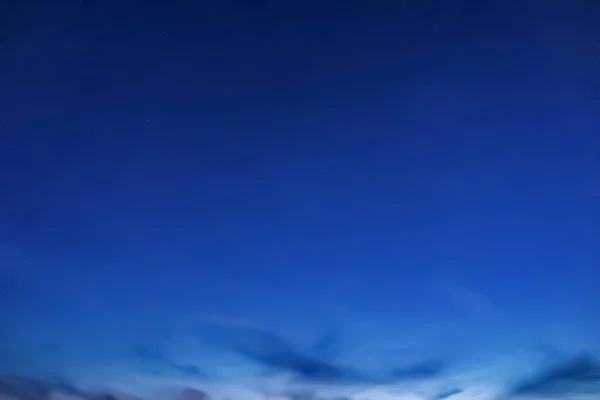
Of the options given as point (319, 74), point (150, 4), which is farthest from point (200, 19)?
point (319, 74)

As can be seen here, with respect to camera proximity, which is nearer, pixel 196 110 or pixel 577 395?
pixel 196 110

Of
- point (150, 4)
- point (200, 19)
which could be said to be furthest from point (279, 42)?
point (150, 4)

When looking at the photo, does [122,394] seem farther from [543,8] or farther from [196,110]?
[543,8]

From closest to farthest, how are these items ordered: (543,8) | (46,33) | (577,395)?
1. (543,8)
2. (46,33)
3. (577,395)

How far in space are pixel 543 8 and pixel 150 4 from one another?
5982mm

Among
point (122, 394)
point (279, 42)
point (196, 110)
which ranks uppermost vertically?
point (279, 42)

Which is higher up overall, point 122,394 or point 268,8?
point 268,8

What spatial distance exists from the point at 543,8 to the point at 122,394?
10.3 metres

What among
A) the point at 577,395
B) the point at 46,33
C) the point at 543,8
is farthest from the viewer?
the point at 577,395

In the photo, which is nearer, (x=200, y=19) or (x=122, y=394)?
(x=200, y=19)

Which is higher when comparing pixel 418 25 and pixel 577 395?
pixel 418 25

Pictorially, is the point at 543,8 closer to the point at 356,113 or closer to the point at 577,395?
the point at 356,113

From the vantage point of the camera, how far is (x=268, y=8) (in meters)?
10.3

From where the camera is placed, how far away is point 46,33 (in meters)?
10.4
